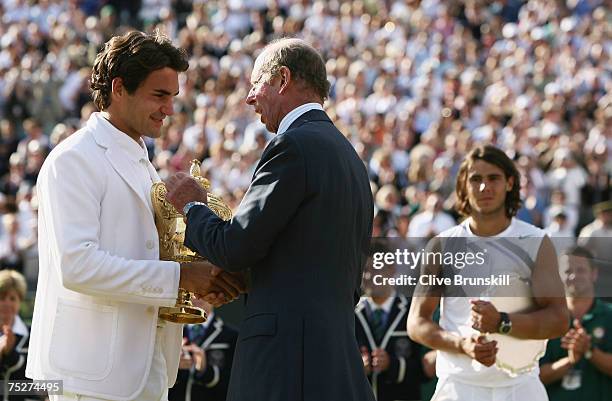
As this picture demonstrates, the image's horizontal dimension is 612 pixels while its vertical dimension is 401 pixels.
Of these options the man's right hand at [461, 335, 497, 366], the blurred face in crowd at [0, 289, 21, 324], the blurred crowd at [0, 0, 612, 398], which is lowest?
the man's right hand at [461, 335, 497, 366]

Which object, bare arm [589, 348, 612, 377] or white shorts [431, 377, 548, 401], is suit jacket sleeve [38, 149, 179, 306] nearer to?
white shorts [431, 377, 548, 401]

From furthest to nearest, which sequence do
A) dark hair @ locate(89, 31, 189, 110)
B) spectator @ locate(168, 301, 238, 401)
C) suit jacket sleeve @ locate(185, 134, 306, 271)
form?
spectator @ locate(168, 301, 238, 401), dark hair @ locate(89, 31, 189, 110), suit jacket sleeve @ locate(185, 134, 306, 271)

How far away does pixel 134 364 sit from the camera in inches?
186

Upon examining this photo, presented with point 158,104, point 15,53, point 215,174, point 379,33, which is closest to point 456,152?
point 215,174

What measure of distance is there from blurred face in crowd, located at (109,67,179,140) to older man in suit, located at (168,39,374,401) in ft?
1.42

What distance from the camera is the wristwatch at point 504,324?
570cm

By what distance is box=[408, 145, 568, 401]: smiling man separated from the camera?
227 inches

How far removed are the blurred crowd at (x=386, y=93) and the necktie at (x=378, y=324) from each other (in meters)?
3.39

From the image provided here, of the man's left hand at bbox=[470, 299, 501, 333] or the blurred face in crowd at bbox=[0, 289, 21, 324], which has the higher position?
the blurred face in crowd at bbox=[0, 289, 21, 324]

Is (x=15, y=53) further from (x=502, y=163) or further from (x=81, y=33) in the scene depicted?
(x=502, y=163)

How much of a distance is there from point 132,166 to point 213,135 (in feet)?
35.6

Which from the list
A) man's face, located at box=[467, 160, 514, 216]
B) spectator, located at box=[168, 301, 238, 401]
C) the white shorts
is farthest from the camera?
spectator, located at box=[168, 301, 238, 401]

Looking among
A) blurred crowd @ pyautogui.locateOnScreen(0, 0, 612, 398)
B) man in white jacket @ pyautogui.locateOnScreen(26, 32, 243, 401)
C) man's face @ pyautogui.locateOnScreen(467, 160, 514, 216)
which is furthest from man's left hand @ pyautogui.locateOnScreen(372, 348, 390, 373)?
blurred crowd @ pyautogui.locateOnScreen(0, 0, 612, 398)

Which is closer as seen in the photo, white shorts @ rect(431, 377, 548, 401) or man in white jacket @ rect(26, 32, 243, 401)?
man in white jacket @ rect(26, 32, 243, 401)
